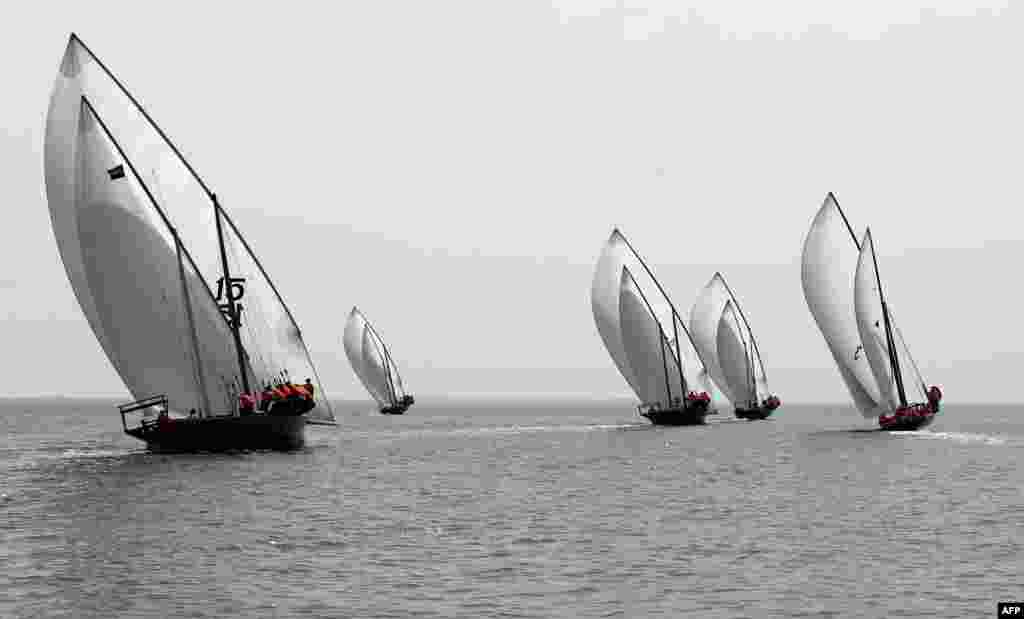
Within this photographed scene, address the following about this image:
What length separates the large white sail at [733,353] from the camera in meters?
152

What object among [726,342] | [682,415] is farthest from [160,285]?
[726,342]

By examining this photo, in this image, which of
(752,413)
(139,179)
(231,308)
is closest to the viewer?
(139,179)

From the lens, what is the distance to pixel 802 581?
36156mm

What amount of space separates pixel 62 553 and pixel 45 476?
29068 millimetres

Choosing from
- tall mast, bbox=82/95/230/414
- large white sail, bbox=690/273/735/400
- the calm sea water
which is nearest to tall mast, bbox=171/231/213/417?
tall mast, bbox=82/95/230/414

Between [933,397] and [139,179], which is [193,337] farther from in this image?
[933,397]

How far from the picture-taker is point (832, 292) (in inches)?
3969

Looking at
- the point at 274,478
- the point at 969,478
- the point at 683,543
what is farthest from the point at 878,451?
the point at 683,543

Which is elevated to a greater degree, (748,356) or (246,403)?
(748,356)

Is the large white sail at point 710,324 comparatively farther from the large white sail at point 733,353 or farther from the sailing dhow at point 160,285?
the sailing dhow at point 160,285

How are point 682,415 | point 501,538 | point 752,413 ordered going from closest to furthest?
point 501,538 → point 682,415 → point 752,413

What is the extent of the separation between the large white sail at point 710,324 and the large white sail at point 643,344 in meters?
27.5

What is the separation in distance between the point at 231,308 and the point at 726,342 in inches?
3514

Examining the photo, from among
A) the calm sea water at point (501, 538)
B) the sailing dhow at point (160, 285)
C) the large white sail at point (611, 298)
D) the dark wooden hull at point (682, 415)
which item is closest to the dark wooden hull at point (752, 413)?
the dark wooden hull at point (682, 415)
